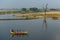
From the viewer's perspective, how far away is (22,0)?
136cm

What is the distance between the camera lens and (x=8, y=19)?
1.36 metres

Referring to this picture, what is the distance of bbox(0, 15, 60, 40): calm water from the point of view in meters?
1.34

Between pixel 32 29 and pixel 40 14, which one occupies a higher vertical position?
pixel 40 14

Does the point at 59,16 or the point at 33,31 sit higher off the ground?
the point at 59,16

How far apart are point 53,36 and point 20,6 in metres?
0.45

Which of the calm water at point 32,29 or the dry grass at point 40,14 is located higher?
the dry grass at point 40,14

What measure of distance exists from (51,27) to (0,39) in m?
0.53

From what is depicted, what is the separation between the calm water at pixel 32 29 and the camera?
4.41ft

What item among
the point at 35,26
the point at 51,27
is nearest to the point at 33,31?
the point at 35,26

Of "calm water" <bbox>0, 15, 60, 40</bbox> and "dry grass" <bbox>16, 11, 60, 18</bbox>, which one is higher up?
"dry grass" <bbox>16, 11, 60, 18</bbox>

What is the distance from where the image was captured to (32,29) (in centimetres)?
136

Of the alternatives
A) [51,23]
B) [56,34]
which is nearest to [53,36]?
[56,34]

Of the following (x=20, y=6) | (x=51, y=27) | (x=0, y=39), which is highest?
(x=20, y=6)

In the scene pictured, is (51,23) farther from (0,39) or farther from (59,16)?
(0,39)
